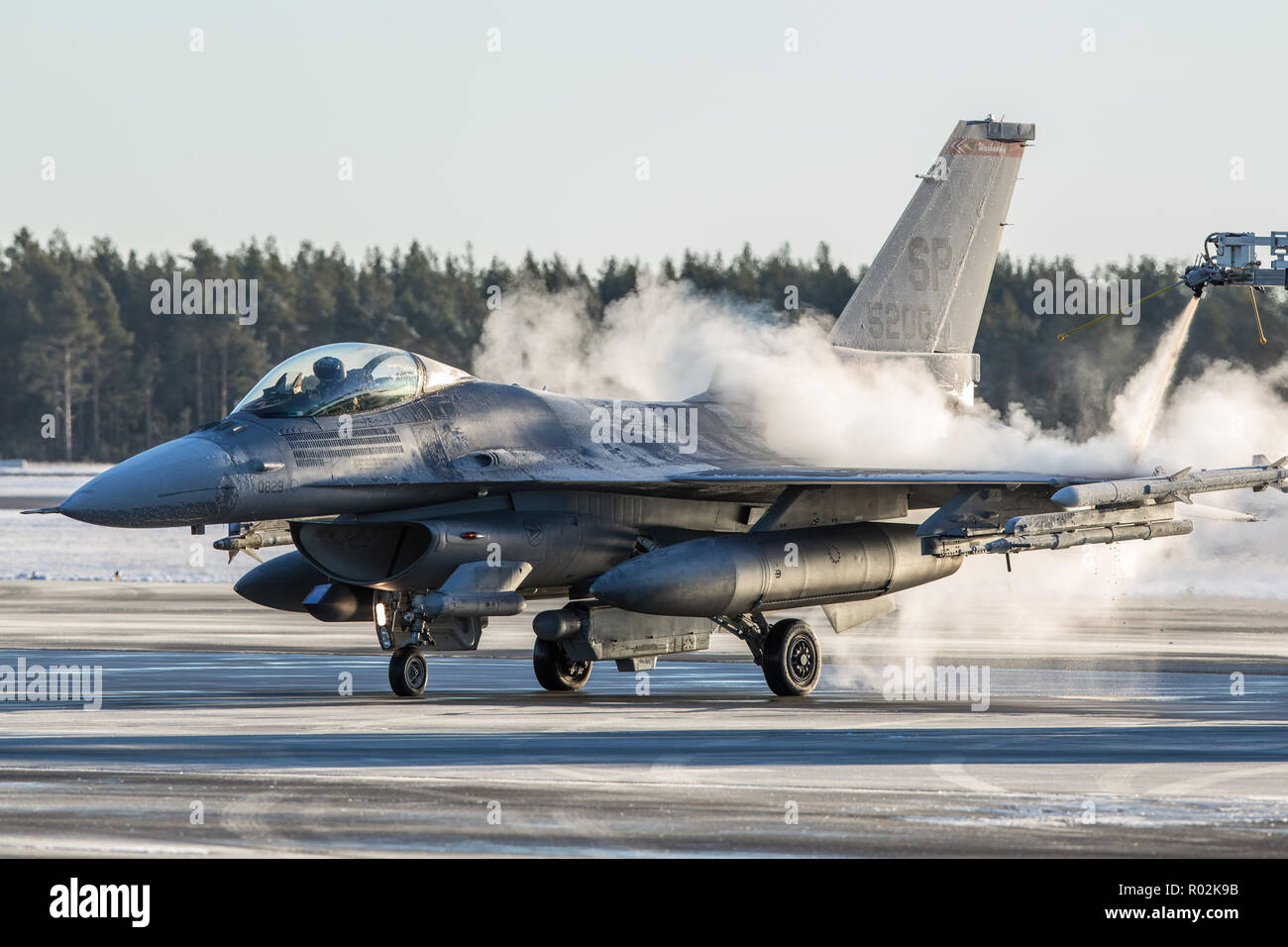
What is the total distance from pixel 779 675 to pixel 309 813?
9.21 m

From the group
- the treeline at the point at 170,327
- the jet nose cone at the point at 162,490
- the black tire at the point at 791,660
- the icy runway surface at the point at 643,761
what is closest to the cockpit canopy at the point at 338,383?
the jet nose cone at the point at 162,490

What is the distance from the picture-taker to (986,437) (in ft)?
67.4

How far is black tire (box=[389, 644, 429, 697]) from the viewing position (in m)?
17.2

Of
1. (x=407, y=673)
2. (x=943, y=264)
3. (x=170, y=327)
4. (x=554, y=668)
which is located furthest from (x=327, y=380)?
(x=170, y=327)

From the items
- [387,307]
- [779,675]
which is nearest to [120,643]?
[779,675]

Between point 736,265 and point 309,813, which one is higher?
point 736,265

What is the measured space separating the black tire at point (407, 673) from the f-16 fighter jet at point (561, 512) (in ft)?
0.07

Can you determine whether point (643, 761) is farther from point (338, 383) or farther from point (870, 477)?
point (870, 477)

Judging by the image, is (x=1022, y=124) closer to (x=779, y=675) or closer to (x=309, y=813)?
(x=779, y=675)

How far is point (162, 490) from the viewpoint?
50.9ft

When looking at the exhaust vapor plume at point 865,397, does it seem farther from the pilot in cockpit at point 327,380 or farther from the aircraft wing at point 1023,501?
the pilot in cockpit at point 327,380

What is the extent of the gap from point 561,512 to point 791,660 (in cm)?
270

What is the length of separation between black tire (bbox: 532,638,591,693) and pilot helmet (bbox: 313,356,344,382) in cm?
350

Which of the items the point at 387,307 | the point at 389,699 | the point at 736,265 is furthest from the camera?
the point at 387,307
